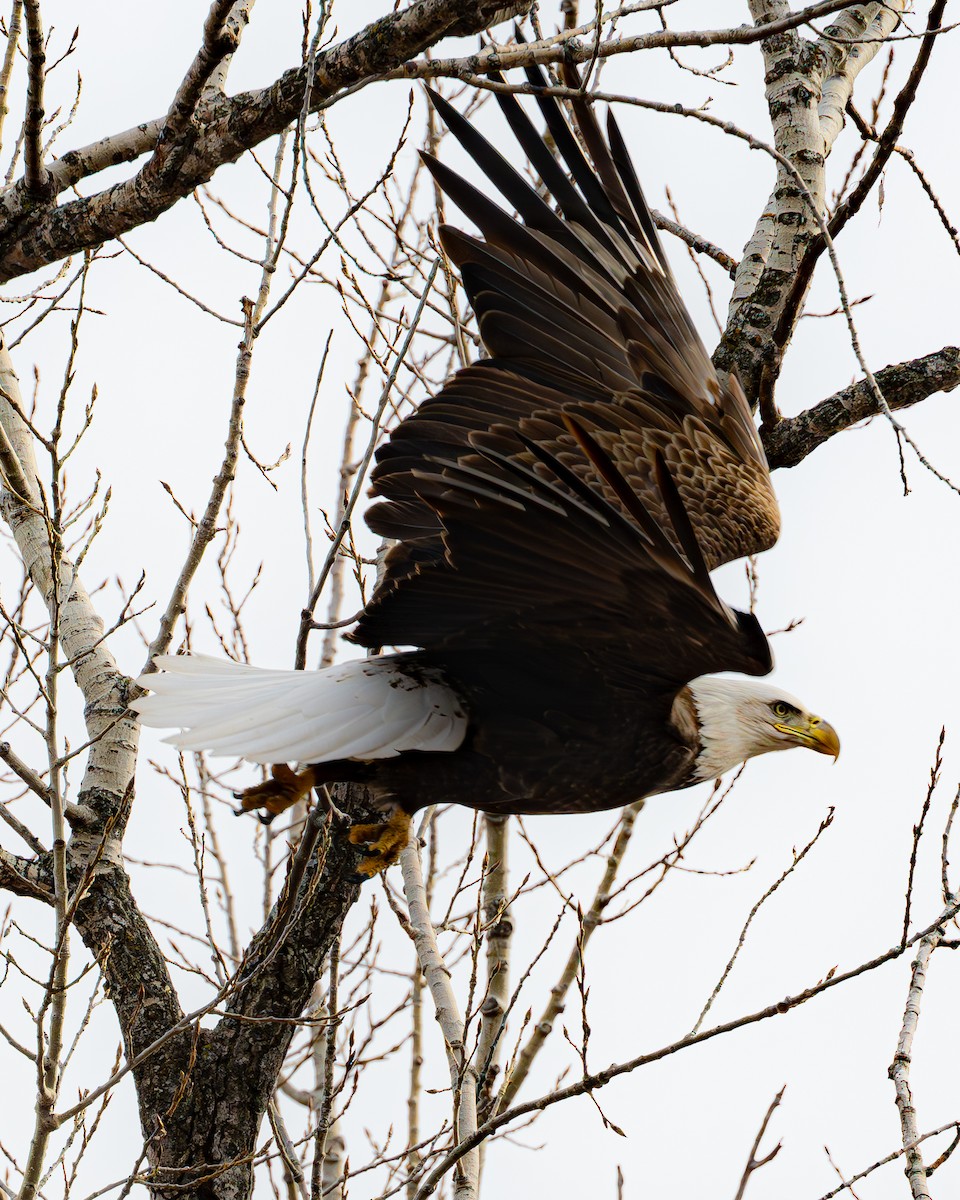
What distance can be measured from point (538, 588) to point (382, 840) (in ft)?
2.89

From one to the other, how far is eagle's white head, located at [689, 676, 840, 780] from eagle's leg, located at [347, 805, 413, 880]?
2.27 feet

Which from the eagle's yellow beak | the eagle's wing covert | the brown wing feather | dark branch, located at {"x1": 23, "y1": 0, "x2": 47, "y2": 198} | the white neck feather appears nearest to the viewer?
the eagle's wing covert

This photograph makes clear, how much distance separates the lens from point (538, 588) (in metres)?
2.55

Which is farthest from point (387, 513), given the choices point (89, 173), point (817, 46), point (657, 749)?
point (817, 46)

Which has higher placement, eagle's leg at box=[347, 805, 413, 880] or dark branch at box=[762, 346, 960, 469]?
dark branch at box=[762, 346, 960, 469]

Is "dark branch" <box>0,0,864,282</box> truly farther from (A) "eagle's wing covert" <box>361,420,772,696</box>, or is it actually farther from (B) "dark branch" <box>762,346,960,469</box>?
(B) "dark branch" <box>762,346,960,469</box>

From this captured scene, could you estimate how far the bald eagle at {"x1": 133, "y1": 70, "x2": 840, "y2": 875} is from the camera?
8.53ft

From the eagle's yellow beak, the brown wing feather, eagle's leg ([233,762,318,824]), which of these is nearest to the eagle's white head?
the eagle's yellow beak

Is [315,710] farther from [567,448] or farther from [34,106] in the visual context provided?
[34,106]

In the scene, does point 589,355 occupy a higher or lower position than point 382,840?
higher

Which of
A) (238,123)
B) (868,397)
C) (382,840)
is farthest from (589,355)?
(382,840)

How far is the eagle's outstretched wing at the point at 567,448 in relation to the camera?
2.43 m

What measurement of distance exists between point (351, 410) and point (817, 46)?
253 cm

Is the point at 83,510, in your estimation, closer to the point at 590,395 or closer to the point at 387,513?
the point at 387,513
